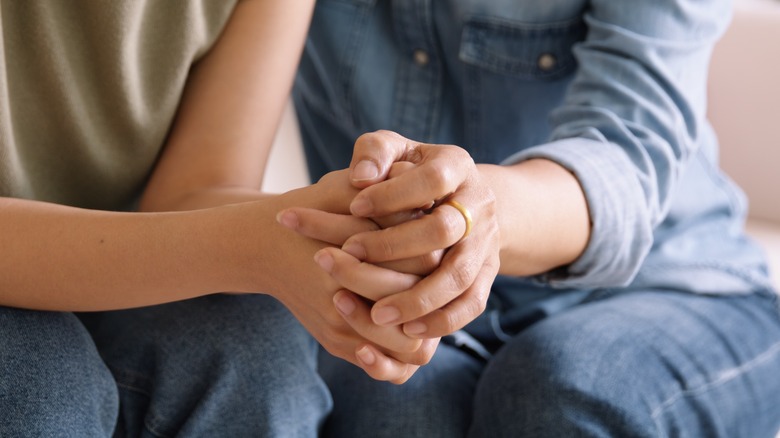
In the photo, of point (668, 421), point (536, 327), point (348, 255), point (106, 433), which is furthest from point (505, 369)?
point (106, 433)

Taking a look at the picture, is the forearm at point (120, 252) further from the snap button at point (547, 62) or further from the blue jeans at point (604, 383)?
the snap button at point (547, 62)

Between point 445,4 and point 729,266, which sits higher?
point 445,4

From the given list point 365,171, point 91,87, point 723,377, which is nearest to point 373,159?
point 365,171

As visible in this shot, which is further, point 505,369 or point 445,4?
point 445,4

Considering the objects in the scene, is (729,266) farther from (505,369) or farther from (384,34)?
(384,34)

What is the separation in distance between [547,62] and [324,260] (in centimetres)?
46

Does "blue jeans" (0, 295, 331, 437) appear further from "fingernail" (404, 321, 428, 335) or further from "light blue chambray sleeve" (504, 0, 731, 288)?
"light blue chambray sleeve" (504, 0, 731, 288)

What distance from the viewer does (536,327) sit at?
0.95 metres

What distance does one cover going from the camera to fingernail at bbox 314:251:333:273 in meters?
0.73

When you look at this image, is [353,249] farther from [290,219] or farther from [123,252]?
[123,252]

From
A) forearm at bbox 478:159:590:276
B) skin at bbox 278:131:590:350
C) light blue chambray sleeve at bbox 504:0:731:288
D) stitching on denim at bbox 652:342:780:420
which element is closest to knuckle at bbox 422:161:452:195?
skin at bbox 278:131:590:350

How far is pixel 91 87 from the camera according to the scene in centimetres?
92

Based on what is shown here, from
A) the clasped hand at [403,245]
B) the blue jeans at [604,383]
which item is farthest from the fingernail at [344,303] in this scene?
the blue jeans at [604,383]

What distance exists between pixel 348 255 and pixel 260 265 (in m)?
0.10
